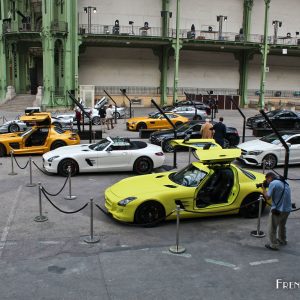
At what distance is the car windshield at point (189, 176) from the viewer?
9594 mm


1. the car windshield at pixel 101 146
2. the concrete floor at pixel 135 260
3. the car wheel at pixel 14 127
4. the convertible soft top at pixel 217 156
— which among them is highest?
the convertible soft top at pixel 217 156

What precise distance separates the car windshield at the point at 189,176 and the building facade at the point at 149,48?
92.0 feet

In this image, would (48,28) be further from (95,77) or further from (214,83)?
(214,83)

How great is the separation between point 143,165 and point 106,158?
4.32 ft

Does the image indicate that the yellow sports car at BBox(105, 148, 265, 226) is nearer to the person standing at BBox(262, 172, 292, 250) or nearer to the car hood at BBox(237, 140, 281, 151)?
the person standing at BBox(262, 172, 292, 250)

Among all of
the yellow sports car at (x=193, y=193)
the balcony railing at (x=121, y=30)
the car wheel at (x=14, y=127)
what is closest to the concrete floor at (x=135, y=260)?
the yellow sports car at (x=193, y=193)

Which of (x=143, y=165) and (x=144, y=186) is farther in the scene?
(x=143, y=165)

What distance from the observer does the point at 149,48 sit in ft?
145

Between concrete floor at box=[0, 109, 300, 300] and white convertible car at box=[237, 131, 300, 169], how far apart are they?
516cm

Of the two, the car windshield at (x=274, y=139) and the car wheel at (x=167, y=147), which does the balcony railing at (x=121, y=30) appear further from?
the car windshield at (x=274, y=139)

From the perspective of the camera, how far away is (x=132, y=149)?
14492 millimetres

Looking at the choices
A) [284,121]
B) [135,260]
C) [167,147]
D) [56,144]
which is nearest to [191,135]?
[167,147]

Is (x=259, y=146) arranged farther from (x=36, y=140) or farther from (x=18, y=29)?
(x=18, y=29)

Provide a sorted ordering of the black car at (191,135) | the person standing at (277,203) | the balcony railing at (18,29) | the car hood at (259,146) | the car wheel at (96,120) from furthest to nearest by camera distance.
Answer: the balcony railing at (18,29), the car wheel at (96,120), the black car at (191,135), the car hood at (259,146), the person standing at (277,203)
